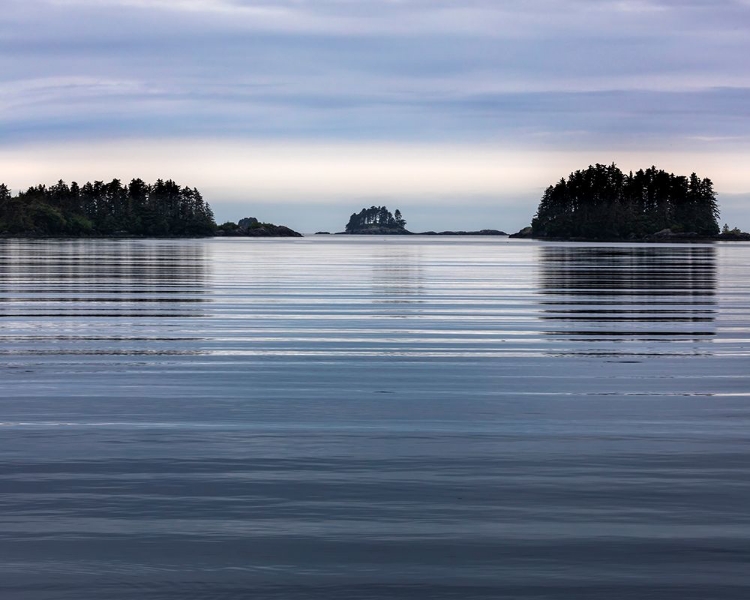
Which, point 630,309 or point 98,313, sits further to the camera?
point 630,309

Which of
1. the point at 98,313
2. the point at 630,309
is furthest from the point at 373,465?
the point at 630,309

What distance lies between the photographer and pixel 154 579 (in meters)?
6.79

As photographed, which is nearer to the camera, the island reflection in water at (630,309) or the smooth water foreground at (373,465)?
the smooth water foreground at (373,465)

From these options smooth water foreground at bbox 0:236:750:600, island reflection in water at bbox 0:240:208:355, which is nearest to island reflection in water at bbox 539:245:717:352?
smooth water foreground at bbox 0:236:750:600

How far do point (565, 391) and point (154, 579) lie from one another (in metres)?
8.66

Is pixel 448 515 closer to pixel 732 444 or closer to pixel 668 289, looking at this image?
pixel 732 444

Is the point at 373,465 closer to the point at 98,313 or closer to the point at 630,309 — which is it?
the point at 98,313

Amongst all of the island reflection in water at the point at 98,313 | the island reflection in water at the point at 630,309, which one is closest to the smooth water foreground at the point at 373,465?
the island reflection in water at the point at 98,313

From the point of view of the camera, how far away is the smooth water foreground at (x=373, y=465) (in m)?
6.96

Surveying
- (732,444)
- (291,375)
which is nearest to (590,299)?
(291,375)

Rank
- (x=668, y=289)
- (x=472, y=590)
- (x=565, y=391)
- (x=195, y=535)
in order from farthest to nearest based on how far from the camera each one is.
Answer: (x=668, y=289) < (x=565, y=391) < (x=195, y=535) < (x=472, y=590)

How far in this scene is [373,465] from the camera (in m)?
9.89

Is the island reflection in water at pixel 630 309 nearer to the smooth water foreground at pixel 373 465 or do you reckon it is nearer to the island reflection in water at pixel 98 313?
the smooth water foreground at pixel 373 465

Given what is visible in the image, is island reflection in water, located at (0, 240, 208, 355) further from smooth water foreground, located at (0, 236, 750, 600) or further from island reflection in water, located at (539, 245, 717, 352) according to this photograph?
island reflection in water, located at (539, 245, 717, 352)
